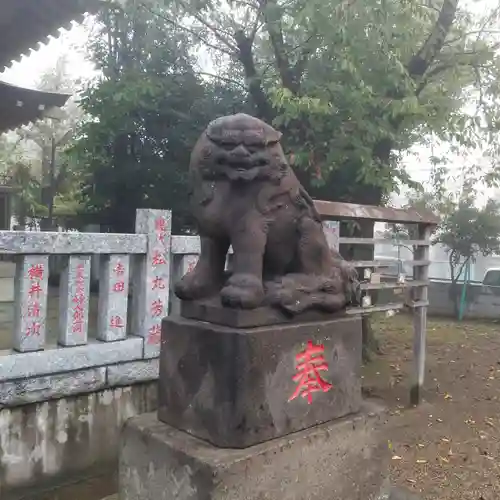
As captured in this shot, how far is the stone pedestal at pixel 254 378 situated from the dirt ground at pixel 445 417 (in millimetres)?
1796

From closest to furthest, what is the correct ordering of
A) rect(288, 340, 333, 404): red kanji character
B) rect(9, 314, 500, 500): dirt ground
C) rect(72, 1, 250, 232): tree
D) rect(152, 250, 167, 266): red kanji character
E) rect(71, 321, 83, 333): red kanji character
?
1. rect(288, 340, 333, 404): red kanji character
2. rect(71, 321, 83, 333): red kanji character
3. rect(9, 314, 500, 500): dirt ground
4. rect(152, 250, 167, 266): red kanji character
5. rect(72, 1, 250, 232): tree

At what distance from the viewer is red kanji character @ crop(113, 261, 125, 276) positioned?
3.90 m

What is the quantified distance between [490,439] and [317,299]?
3297 millimetres

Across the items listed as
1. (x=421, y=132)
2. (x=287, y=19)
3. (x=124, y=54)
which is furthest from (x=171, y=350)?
(x=124, y=54)

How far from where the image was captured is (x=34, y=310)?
3482mm

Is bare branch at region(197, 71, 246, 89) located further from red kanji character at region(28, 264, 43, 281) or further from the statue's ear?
the statue's ear

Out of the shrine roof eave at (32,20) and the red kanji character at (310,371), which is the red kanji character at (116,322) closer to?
the red kanji character at (310,371)

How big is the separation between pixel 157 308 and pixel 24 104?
19.1 feet

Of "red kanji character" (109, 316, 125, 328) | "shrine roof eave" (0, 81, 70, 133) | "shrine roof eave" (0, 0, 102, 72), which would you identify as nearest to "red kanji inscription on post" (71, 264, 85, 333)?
"red kanji character" (109, 316, 125, 328)

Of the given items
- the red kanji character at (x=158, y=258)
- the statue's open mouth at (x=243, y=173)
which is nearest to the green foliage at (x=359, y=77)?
the red kanji character at (x=158, y=258)

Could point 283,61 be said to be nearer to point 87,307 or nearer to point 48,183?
point 87,307

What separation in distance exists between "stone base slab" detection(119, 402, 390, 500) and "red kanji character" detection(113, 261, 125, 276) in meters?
1.50

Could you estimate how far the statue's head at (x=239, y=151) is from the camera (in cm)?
229

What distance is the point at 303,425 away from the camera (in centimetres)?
239
